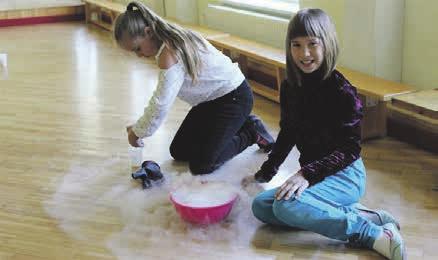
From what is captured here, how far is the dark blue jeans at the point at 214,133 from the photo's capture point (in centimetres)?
229

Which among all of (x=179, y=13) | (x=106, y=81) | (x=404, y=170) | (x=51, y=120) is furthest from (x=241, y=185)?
(x=179, y=13)

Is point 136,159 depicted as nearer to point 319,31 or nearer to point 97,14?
point 319,31

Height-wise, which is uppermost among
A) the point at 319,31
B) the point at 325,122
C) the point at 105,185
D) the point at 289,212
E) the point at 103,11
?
the point at 319,31

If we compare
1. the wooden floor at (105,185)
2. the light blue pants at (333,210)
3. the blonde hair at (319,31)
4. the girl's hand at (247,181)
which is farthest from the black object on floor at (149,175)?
the blonde hair at (319,31)

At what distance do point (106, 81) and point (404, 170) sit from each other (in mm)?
2030

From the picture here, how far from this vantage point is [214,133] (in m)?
2.31

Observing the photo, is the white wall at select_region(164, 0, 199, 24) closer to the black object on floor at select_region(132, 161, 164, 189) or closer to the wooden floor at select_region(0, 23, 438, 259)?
the wooden floor at select_region(0, 23, 438, 259)

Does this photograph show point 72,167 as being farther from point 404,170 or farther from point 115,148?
point 404,170

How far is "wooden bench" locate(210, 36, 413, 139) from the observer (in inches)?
95.6

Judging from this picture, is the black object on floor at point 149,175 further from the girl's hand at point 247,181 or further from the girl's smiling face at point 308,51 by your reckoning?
the girl's smiling face at point 308,51

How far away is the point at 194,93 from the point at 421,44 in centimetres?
95

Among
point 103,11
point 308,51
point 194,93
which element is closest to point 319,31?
point 308,51

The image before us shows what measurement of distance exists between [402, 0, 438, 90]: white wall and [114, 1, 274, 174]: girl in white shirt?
654 mm

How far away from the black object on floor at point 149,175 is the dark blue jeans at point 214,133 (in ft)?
0.43
